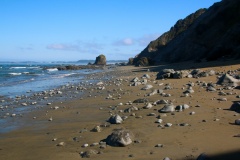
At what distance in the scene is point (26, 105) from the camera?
14.1 meters

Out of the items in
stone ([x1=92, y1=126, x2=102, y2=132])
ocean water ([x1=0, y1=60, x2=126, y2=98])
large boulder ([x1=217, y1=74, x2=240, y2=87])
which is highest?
large boulder ([x1=217, y1=74, x2=240, y2=87])

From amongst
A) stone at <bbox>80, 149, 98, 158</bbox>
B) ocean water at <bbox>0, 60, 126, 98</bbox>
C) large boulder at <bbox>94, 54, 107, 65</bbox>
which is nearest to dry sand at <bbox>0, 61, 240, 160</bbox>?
stone at <bbox>80, 149, 98, 158</bbox>

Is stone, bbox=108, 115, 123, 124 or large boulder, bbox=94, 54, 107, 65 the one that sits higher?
stone, bbox=108, 115, 123, 124

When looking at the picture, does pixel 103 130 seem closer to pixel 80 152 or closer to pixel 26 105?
pixel 80 152

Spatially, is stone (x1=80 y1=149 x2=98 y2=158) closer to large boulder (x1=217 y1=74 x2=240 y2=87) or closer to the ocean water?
large boulder (x1=217 y1=74 x2=240 y2=87)

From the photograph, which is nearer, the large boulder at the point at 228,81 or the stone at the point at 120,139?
the stone at the point at 120,139

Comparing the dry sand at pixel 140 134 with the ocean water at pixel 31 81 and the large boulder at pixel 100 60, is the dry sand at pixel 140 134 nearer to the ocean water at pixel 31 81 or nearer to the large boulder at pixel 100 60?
the ocean water at pixel 31 81

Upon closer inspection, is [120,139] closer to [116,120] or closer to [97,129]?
[97,129]

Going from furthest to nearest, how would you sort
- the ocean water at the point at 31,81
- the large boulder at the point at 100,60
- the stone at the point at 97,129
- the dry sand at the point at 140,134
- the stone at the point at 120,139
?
the large boulder at the point at 100,60 < the ocean water at the point at 31,81 < the stone at the point at 97,129 < the stone at the point at 120,139 < the dry sand at the point at 140,134

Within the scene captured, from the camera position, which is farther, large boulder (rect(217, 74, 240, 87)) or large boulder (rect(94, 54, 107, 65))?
large boulder (rect(94, 54, 107, 65))

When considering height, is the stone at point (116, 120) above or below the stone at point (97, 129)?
above

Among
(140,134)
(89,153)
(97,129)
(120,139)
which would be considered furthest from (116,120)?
(89,153)

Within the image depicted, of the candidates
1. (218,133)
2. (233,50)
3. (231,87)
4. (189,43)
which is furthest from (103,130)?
(189,43)

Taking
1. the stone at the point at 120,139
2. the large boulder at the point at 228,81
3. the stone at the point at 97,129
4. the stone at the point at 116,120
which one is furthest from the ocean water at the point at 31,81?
the stone at the point at 120,139
